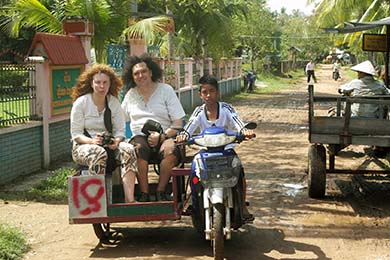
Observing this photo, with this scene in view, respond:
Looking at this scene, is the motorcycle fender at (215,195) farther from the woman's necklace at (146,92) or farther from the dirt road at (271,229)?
the woman's necklace at (146,92)

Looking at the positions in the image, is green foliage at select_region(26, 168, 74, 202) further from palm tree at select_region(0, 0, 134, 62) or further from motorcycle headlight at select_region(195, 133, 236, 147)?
palm tree at select_region(0, 0, 134, 62)

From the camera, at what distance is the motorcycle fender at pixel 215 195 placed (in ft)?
16.1

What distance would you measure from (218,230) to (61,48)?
246 inches

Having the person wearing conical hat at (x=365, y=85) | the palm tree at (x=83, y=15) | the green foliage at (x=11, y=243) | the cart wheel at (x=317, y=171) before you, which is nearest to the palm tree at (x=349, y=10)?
the palm tree at (x=83, y=15)

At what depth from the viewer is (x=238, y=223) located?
5.27 m

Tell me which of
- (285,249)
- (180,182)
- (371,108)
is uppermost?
(371,108)

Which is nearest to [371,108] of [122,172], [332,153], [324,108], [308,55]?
[332,153]

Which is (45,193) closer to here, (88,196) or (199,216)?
(88,196)

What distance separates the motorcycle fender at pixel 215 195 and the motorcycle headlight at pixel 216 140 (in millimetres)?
381

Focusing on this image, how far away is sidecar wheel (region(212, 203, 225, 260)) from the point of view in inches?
190

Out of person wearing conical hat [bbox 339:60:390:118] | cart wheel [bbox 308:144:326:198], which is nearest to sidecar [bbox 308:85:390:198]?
cart wheel [bbox 308:144:326:198]

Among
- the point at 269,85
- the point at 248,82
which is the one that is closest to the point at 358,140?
the point at 248,82

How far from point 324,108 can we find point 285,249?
1504cm

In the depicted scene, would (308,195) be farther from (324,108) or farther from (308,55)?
(308,55)
